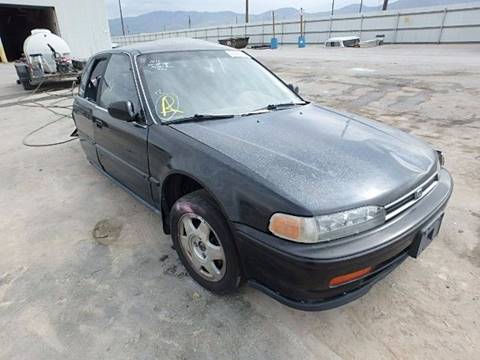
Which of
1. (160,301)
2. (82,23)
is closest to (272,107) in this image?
(160,301)

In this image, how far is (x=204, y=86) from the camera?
2820 millimetres

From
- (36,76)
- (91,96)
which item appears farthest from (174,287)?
(36,76)

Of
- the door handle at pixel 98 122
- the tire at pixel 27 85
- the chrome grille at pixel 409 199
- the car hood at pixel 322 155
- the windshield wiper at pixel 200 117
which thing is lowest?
the tire at pixel 27 85

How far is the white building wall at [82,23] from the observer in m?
21.0

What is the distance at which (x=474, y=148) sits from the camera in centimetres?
459

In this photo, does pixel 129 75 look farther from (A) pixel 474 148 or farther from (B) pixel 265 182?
(A) pixel 474 148

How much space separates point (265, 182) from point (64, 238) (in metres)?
2.18

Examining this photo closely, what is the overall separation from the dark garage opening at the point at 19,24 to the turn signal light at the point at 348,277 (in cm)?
2487

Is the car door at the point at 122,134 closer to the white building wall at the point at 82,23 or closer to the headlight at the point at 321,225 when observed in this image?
the headlight at the point at 321,225

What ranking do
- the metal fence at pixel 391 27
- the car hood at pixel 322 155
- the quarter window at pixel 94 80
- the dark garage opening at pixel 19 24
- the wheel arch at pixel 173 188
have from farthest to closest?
1. the metal fence at pixel 391 27
2. the dark garage opening at pixel 19 24
3. the quarter window at pixel 94 80
4. the wheel arch at pixel 173 188
5. the car hood at pixel 322 155

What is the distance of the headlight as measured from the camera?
165 cm

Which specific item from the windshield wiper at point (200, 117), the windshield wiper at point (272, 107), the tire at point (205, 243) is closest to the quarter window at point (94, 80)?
the windshield wiper at point (200, 117)

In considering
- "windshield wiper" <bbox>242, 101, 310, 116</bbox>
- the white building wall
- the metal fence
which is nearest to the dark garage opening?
the white building wall

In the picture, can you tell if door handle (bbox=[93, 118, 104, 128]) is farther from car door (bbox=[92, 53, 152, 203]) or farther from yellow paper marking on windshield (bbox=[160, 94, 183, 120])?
yellow paper marking on windshield (bbox=[160, 94, 183, 120])
